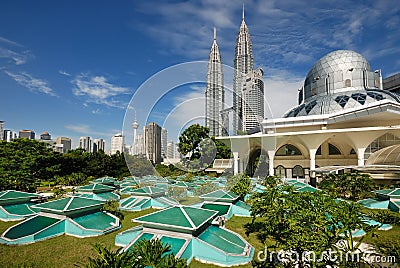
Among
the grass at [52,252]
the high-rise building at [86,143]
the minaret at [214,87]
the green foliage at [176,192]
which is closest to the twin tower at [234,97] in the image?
the minaret at [214,87]

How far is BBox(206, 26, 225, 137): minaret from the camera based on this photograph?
9371mm

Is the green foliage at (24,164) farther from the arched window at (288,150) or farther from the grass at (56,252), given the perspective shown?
the arched window at (288,150)

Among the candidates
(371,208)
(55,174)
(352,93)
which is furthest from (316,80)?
(55,174)

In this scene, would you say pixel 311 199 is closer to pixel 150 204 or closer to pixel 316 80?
pixel 150 204

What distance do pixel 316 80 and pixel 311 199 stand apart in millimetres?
31239

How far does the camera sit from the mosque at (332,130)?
21812 mm

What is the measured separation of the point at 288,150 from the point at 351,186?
51.0ft

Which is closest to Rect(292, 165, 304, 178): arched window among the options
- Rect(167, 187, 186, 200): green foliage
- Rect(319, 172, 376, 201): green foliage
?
Rect(319, 172, 376, 201): green foliage

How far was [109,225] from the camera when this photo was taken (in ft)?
29.7

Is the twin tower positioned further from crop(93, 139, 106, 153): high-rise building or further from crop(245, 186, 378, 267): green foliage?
crop(93, 139, 106, 153): high-rise building

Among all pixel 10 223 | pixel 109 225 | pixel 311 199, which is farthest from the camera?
pixel 10 223

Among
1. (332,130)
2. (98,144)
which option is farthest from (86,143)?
(332,130)

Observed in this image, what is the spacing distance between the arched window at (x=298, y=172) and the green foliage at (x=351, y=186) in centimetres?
1282

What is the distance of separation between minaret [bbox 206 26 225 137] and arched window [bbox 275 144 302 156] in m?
22.3
